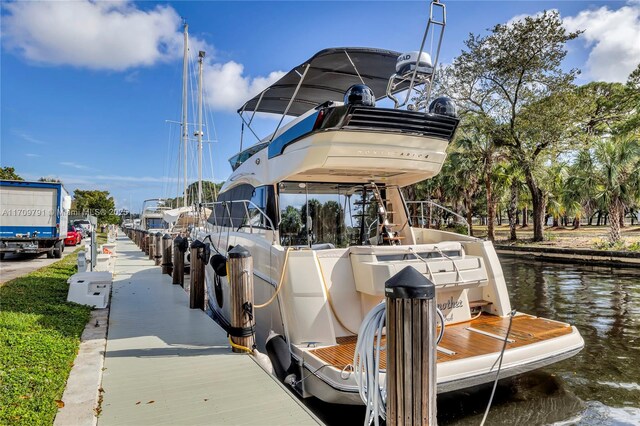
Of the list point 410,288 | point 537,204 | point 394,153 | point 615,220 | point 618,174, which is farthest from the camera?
point 537,204

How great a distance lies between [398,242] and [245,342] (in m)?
3.02

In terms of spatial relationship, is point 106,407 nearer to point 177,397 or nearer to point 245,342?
point 177,397

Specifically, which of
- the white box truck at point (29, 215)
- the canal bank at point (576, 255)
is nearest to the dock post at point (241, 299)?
the white box truck at point (29, 215)

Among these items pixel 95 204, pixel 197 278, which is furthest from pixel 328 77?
pixel 95 204

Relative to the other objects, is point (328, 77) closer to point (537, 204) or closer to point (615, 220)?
point (615, 220)

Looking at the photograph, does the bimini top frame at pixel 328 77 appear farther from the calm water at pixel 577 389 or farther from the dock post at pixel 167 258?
the dock post at pixel 167 258

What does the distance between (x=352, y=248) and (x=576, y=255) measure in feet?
53.6

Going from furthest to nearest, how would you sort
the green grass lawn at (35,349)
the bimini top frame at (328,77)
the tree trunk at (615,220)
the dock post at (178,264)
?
the tree trunk at (615,220)
the dock post at (178,264)
the bimini top frame at (328,77)
the green grass lawn at (35,349)

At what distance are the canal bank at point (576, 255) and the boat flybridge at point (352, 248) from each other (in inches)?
496

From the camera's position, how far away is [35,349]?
15.0ft

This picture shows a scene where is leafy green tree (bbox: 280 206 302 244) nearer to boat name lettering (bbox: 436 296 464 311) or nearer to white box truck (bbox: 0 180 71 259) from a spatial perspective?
boat name lettering (bbox: 436 296 464 311)

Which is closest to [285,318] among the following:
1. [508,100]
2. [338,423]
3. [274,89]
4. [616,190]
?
[338,423]

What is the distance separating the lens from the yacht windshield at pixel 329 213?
6215 mm

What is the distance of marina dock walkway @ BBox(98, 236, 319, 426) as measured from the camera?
3.36m
